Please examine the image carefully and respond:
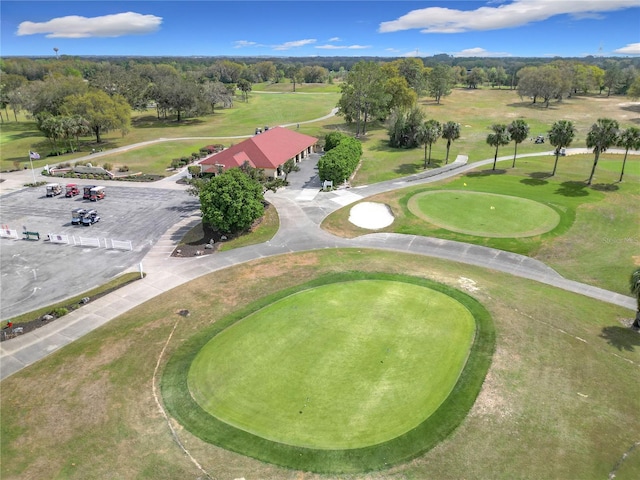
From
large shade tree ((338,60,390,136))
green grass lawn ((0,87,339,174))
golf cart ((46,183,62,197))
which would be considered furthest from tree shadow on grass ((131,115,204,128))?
golf cart ((46,183,62,197))

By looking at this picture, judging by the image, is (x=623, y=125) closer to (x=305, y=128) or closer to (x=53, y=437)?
(x=305, y=128)

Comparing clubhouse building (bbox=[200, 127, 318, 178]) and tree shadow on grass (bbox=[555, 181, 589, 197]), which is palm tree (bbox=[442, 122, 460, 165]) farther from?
clubhouse building (bbox=[200, 127, 318, 178])

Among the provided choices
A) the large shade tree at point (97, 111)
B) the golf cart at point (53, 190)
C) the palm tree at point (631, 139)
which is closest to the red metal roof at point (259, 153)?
the golf cart at point (53, 190)

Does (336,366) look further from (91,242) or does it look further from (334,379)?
(91,242)

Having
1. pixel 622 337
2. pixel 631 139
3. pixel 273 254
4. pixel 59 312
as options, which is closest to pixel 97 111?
pixel 273 254

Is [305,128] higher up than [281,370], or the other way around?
[305,128]

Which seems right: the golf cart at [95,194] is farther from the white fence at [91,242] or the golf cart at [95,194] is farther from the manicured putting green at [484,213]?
the manicured putting green at [484,213]

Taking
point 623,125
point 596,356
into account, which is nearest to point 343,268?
point 596,356
